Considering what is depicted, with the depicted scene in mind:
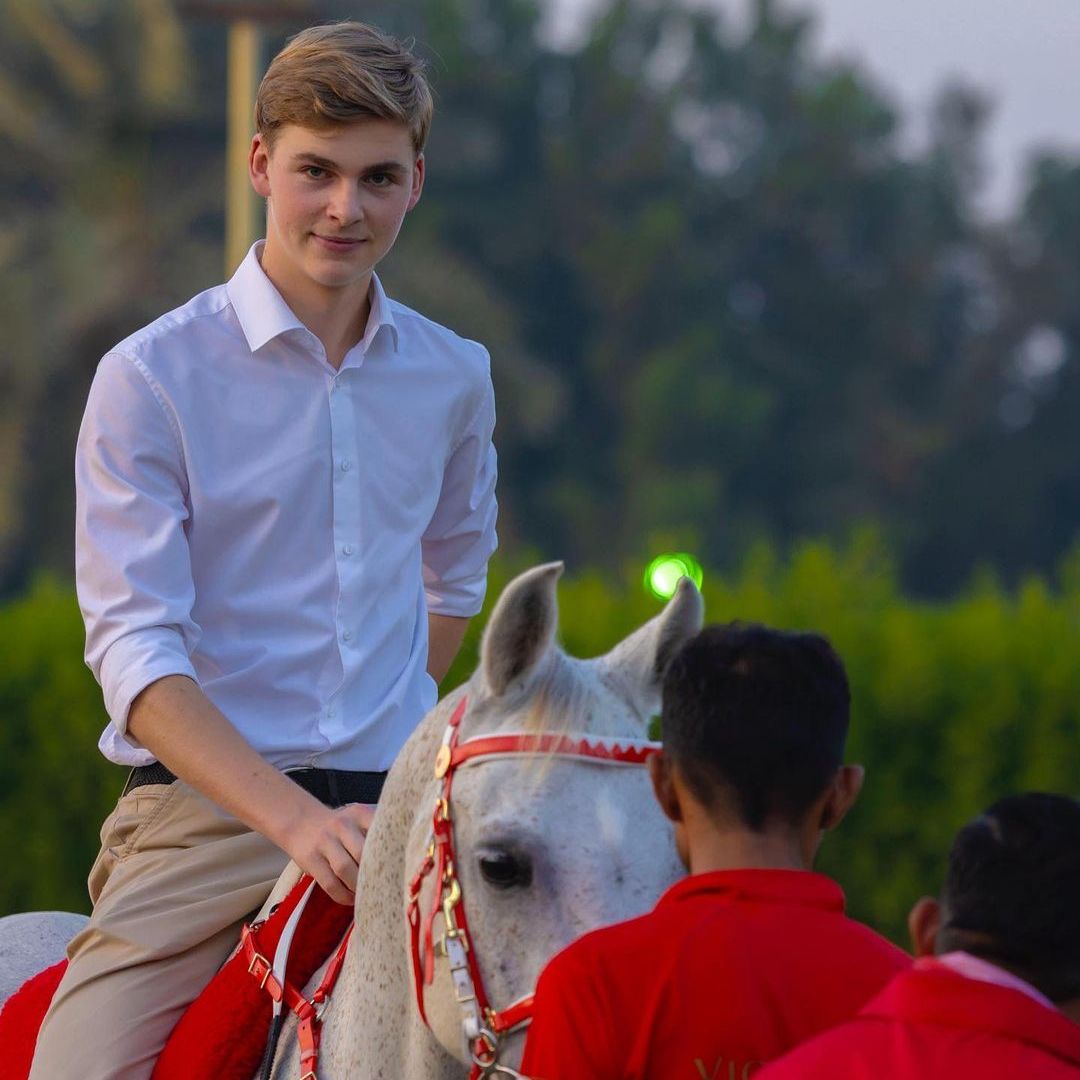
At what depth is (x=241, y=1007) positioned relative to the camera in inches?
124

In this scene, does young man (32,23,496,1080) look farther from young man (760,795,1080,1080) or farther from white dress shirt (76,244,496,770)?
young man (760,795,1080,1080)

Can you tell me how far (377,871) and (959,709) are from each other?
781 cm

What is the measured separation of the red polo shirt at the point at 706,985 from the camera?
2414mm

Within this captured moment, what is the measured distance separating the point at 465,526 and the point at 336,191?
32.3 inches

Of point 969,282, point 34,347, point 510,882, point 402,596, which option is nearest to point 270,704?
point 402,596

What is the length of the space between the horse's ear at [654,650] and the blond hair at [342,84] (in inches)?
38.1

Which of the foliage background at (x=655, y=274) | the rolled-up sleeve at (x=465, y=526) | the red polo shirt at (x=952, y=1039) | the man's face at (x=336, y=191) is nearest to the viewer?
the red polo shirt at (x=952, y=1039)

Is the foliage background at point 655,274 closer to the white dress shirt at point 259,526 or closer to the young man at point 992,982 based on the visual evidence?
the white dress shirt at point 259,526

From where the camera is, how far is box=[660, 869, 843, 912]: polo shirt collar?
2484mm

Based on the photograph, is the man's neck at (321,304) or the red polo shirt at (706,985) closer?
the red polo shirt at (706,985)

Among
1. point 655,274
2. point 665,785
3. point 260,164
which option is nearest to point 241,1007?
point 665,785

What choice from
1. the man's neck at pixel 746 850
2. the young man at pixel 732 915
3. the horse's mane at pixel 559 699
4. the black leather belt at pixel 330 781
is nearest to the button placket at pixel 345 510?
the black leather belt at pixel 330 781

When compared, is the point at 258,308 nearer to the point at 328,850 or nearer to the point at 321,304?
the point at 321,304

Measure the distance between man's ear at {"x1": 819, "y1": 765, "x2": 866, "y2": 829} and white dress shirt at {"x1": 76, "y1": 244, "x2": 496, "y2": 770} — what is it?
1073mm
